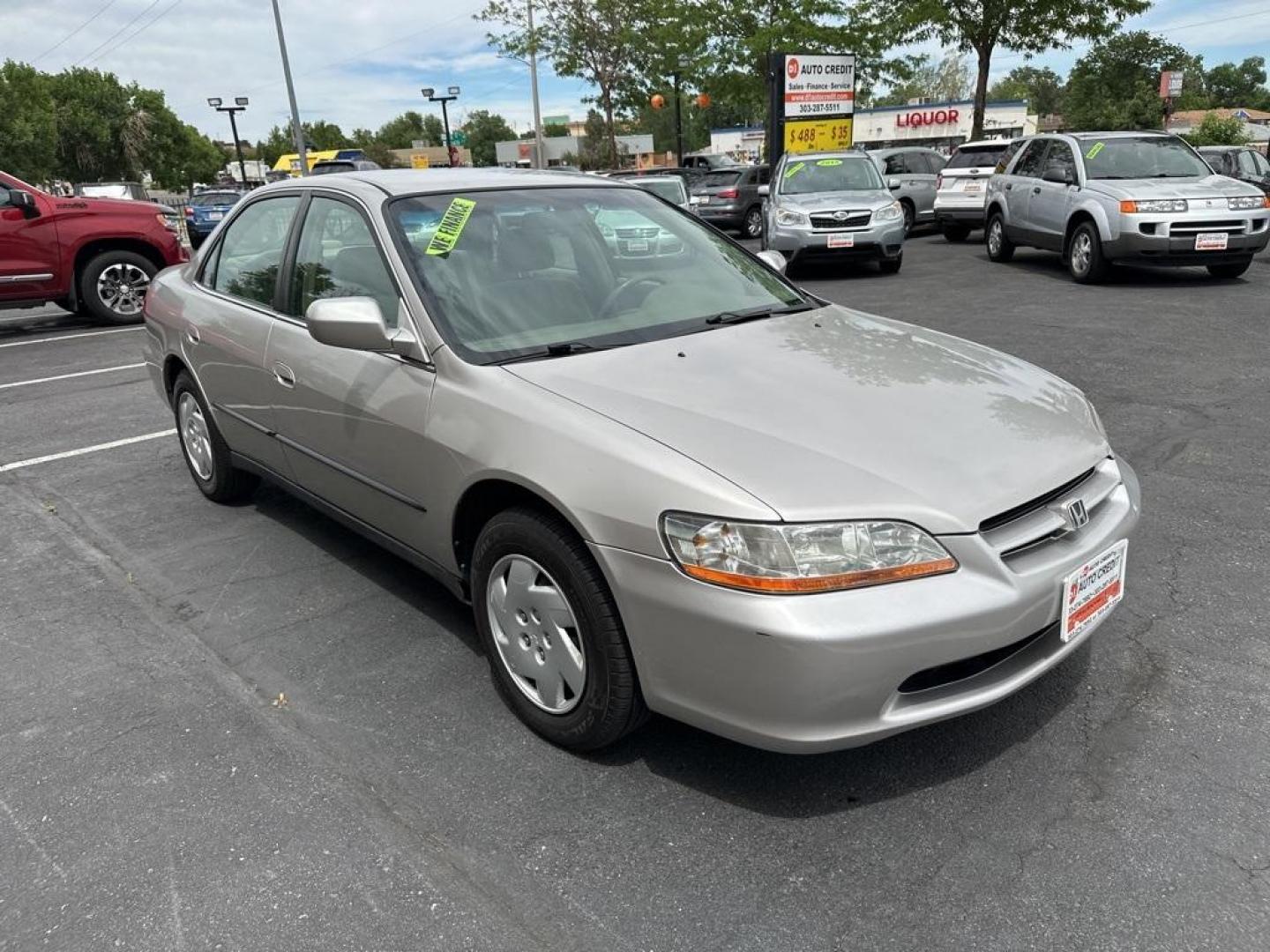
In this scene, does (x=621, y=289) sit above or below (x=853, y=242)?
above

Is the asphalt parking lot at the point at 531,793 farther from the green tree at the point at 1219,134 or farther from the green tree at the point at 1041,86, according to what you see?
the green tree at the point at 1041,86

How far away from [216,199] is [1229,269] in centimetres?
2436

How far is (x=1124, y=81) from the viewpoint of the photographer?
69.9m

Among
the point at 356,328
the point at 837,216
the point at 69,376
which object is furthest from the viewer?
the point at 837,216

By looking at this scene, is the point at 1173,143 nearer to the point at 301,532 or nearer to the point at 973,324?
the point at 973,324

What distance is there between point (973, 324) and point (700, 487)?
23.8ft

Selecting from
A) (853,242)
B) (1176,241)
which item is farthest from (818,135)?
(1176,241)

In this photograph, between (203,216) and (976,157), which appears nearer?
(976,157)

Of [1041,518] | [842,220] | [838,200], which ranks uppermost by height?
[838,200]

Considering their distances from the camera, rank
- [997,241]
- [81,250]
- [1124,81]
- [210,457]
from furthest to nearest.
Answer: [1124,81] → [997,241] → [81,250] → [210,457]

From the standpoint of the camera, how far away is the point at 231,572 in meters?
4.01

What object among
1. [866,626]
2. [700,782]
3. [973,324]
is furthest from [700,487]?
[973,324]

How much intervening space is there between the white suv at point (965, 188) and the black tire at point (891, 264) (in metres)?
3.56

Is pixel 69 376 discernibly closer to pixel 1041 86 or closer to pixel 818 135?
pixel 818 135
